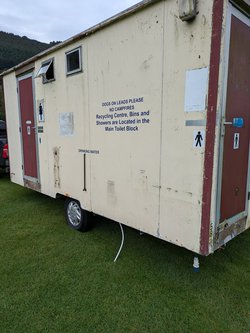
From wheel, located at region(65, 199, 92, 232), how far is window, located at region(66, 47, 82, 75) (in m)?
1.96

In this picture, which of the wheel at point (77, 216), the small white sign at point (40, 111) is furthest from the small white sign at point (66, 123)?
the wheel at point (77, 216)

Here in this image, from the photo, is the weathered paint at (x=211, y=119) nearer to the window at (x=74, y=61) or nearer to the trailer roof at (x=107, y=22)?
the trailer roof at (x=107, y=22)

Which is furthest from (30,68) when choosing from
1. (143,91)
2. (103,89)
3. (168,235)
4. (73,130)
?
(168,235)

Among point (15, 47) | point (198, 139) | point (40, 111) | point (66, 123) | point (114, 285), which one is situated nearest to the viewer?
point (198, 139)

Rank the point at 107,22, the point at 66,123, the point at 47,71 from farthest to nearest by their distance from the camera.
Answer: the point at 47,71 < the point at 66,123 < the point at 107,22

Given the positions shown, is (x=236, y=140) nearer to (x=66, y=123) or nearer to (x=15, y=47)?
(x=66, y=123)

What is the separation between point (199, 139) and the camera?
2322mm

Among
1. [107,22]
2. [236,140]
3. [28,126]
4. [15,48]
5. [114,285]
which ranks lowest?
[114,285]

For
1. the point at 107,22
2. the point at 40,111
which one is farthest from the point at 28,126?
the point at 107,22

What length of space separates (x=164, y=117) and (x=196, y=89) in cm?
42

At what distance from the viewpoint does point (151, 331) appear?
2.24 m

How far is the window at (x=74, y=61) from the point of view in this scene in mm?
3529

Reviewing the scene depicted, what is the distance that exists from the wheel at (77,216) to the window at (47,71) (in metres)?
1.97

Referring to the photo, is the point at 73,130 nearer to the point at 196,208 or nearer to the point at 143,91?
the point at 143,91
